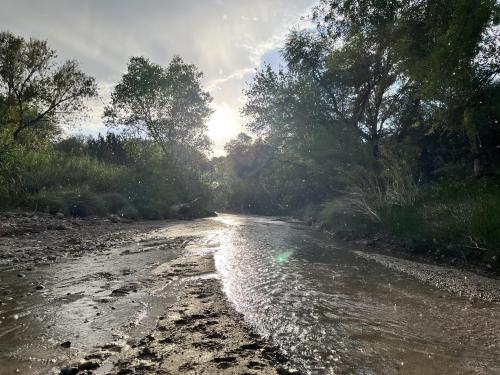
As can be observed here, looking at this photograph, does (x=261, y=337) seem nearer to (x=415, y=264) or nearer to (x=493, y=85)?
(x=415, y=264)

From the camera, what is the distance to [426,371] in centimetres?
325

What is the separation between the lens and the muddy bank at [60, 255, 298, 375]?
3.03m

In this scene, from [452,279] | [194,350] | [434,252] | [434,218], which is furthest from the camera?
[434,218]

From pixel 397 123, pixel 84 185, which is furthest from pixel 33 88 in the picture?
pixel 397 123

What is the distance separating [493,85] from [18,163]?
20707mm

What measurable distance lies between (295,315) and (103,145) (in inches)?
1852

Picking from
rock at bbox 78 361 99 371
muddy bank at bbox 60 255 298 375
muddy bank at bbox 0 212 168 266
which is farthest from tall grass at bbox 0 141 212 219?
rock at bbox 78 361 99 371

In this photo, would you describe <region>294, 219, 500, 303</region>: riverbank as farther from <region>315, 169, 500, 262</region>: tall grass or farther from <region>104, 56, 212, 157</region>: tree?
<region>104, 56, 212, 157</region>: tree

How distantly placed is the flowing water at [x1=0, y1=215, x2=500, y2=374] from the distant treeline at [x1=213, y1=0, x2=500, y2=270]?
405 centimetres

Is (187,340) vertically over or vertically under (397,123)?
under

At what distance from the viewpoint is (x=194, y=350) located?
339 centimetres

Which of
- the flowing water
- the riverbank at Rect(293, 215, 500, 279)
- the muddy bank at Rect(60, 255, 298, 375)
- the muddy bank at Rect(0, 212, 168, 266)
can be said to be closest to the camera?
the muddy bank at Rect(60, 255, 298, 375)

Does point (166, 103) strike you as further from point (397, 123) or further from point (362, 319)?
point (362, 319)

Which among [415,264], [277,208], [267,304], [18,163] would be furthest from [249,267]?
[277,208]
